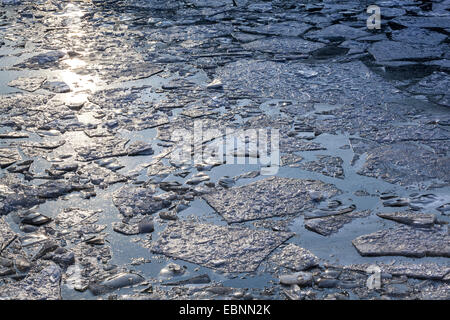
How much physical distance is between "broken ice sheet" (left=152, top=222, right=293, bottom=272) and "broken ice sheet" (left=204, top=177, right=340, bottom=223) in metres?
0.13

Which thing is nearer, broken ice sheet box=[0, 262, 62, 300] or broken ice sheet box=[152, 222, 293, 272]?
broken ice sheet box=[0, 262, 62, 300]

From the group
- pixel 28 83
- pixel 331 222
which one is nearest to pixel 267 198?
pixel 331 222

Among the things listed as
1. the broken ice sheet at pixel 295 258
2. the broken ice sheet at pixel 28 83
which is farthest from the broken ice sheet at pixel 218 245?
the broken ice sheet at pixel 28 83

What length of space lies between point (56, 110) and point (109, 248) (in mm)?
1765

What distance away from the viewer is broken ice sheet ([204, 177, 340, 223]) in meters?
2.81

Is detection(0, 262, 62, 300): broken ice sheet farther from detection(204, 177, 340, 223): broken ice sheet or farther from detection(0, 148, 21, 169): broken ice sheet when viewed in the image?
detection(0, 148, 21, 169): broken ice sheet

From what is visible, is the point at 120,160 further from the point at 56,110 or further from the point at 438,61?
the point at 438,61

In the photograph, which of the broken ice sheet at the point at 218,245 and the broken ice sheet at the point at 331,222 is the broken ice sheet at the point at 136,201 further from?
the broken ice sheet at the point at 331,222

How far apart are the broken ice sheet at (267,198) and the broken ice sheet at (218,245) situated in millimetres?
134

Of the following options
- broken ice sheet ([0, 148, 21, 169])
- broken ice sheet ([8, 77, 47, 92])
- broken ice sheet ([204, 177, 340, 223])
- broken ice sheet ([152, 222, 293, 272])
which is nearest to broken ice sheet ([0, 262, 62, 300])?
broken ice sheet ([152, 222, 293, 272])

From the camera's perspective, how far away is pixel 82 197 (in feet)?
9.73

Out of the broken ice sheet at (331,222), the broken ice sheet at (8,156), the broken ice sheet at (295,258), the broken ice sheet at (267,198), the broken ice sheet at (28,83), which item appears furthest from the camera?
the broken ice sheet at (28,83)

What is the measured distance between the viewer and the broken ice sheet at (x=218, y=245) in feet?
8.05

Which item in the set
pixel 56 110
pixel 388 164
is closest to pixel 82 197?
pixel 56 110
